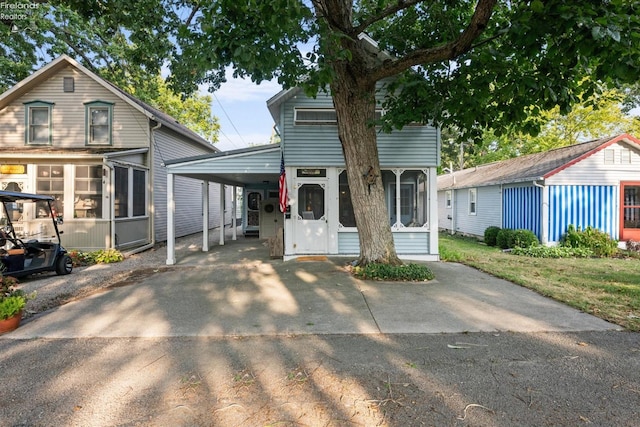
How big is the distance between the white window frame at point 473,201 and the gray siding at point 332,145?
975 centimetres

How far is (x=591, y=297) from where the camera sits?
665 centimetres

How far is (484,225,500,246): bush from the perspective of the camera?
1588 cm

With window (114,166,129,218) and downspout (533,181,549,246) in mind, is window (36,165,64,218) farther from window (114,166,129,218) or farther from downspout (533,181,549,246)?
downspout (533,181,549,246)

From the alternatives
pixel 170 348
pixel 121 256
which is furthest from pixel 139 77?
pixel 170 348

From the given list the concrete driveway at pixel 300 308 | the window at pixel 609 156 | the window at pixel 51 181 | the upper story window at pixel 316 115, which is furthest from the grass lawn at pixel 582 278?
the window at pixel 51 181

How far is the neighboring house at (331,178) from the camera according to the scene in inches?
415

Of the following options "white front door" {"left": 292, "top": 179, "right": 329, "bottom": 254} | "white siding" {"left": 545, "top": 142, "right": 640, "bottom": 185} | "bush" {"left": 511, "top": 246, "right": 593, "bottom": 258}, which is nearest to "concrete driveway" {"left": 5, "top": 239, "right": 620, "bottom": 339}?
"white front door" {"left": 292, "top": 179, "right": 329, "bottom": 254}

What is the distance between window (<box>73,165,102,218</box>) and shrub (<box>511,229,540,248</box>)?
15.0m

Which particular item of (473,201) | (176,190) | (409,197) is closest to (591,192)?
(473,201)

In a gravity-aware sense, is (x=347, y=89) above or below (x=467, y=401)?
above

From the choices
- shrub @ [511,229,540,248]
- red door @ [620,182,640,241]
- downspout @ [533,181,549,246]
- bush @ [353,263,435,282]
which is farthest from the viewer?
red door @ [620,182,640,241]

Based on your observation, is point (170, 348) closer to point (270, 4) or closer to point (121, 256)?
point (270, 4)

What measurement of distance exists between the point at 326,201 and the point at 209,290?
4681 millimetres

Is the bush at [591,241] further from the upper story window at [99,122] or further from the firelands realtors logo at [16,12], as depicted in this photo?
the firelands realtors logo at [16,12]
